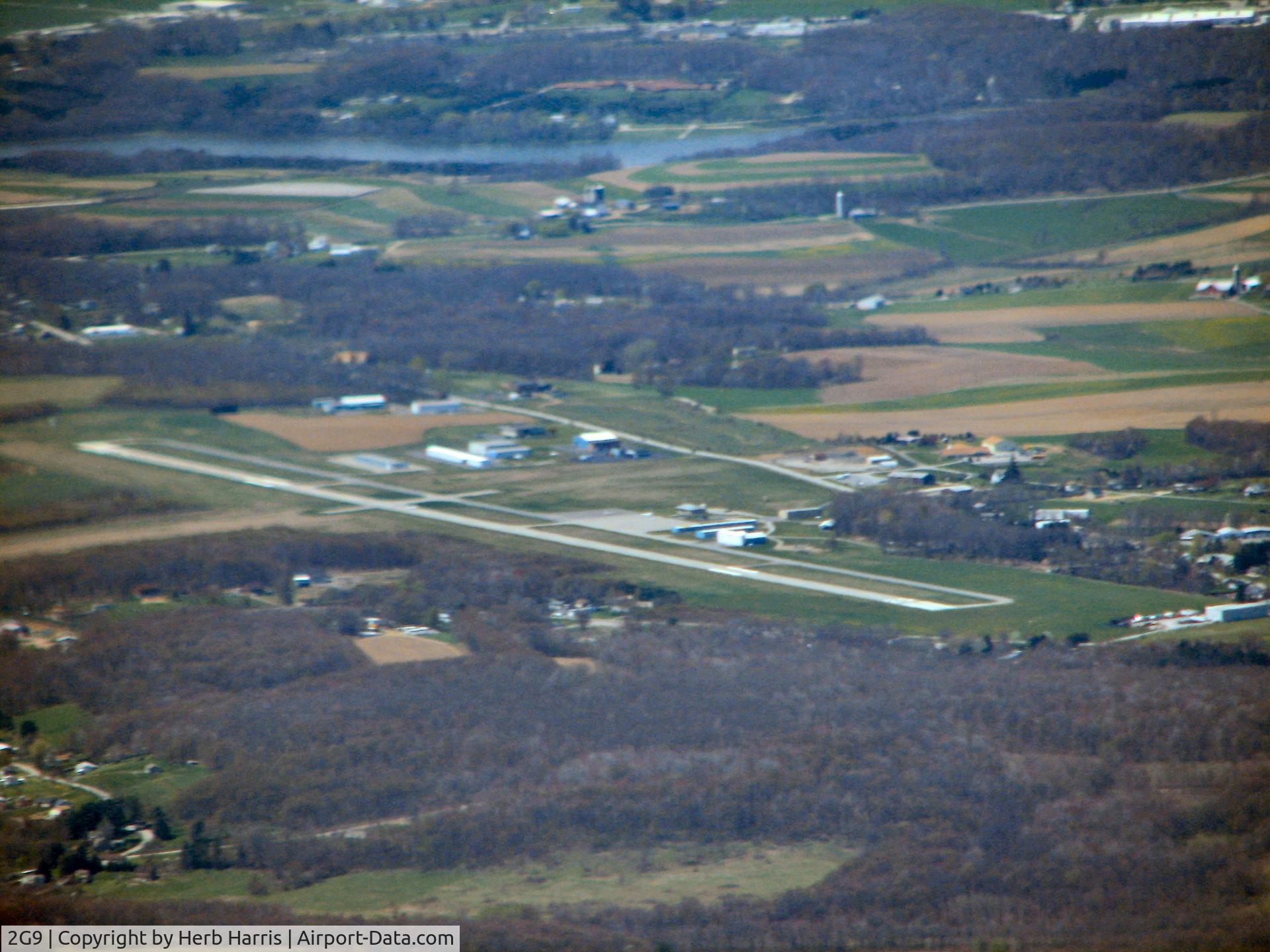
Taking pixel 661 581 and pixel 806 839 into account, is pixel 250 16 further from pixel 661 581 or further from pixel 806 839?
pixel 806 839

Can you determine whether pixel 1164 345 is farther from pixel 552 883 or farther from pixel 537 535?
pixel 552 883

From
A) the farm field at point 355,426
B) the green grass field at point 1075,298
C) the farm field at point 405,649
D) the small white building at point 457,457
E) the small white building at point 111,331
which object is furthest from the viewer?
the green grass field at point 1075,298

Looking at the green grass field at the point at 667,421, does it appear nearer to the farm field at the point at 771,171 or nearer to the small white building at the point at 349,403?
the small white building at the point at 349,403

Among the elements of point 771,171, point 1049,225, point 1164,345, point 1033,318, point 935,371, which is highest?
point 771,171

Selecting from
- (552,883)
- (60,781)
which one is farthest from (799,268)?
(552,883)

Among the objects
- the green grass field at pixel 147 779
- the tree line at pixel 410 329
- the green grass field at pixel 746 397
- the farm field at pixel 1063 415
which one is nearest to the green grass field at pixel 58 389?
the tree line at pixel 410 329

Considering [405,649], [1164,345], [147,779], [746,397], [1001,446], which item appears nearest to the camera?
[147,779]

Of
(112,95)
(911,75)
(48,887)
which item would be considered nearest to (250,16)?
(112,95)

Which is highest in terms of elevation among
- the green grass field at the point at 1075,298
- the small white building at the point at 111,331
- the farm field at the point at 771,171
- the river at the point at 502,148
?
the river at the point at 502,148
